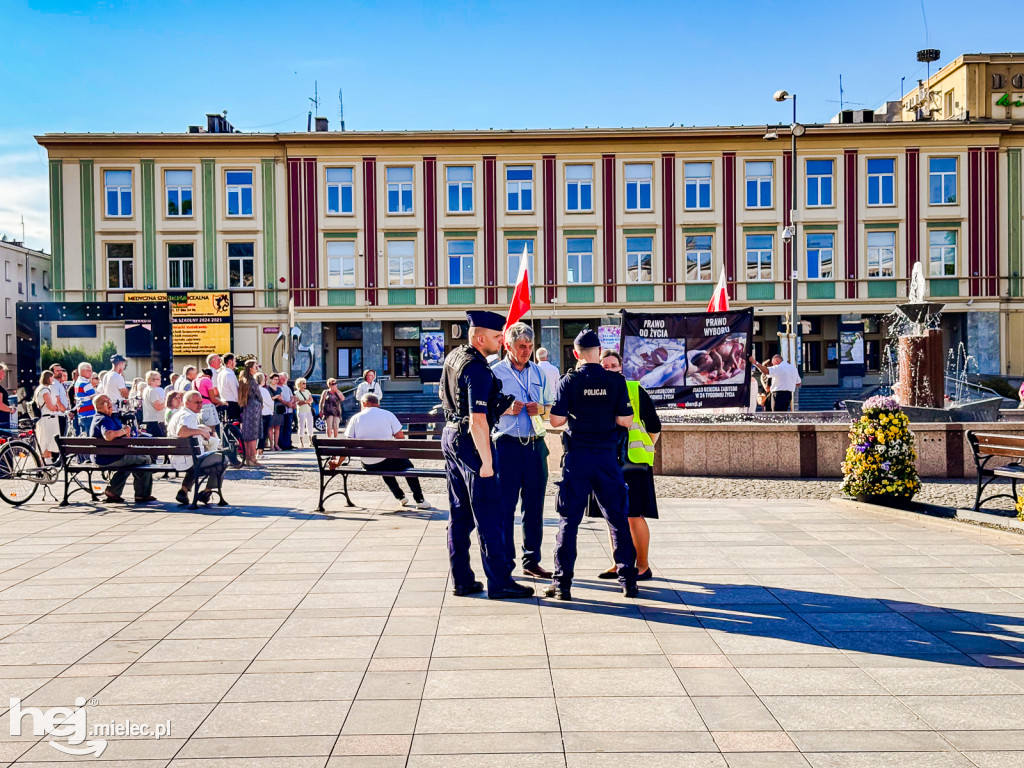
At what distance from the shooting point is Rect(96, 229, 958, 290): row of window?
132 ft

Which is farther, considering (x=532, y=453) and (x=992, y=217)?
(x=992, y=217)

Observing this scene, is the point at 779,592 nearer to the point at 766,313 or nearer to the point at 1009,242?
the point at 766,313

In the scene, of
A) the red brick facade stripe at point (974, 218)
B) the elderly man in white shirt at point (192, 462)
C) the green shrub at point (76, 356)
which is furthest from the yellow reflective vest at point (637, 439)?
the red brick facade stripe at point (974, 218)

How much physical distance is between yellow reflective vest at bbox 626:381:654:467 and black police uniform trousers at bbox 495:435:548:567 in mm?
681

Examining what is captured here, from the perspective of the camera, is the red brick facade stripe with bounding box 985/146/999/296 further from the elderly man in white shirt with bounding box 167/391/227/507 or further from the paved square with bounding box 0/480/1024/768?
the elderly man in white shirt with bounding box 167/391/227/507

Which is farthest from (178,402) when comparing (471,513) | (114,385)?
(471,513)

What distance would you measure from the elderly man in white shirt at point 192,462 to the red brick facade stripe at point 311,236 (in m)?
28.0

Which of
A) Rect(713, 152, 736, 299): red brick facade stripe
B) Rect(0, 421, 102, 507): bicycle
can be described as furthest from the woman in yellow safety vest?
Rect(713, 152, 736, 299): red brick facade stripe

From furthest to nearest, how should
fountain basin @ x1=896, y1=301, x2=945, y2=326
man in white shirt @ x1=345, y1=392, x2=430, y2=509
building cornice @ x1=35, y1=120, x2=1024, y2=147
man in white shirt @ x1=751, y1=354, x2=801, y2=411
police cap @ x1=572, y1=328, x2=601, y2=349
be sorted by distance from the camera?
1. building cornice @ x1=35, y1=120, x2=1024, y2=147
2. man in white shirt @ x1=751, y1=354, x2=801, y2=411
3. fountain basin @ x1=896, y1=301, x2=945, y2=326
4. man in white shirt @ x1=345, y1=392, x2=430, y2=509
5. police cap @ x1=572, y1=328, x2=601, y2=349

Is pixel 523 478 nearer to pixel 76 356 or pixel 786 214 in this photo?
pixel 786 214

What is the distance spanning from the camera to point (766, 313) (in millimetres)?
40344

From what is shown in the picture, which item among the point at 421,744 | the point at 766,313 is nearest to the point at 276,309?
the point at 766,313

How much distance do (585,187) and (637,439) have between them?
34.0 metres

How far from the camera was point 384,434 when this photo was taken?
12.0m
